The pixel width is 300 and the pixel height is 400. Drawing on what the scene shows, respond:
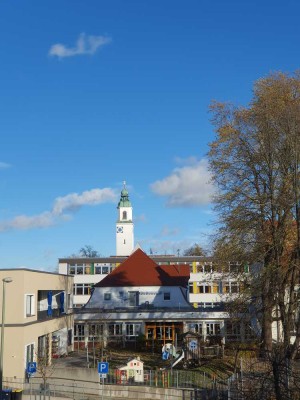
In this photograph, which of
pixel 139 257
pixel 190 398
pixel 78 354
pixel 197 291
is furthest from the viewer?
pixel 197 291

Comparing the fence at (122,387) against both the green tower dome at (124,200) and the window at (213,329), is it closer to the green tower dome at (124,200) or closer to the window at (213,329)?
the window at (213,329)

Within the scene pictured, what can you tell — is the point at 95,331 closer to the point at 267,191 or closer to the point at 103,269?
the point at 267,191

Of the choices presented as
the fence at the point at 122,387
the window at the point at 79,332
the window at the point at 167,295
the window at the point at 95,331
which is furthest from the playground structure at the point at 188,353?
the window at the point at 167,295

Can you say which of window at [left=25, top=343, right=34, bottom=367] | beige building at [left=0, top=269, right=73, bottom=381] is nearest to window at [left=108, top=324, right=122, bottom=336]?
beige building at [left=0, top=269, right=73, bottom=381]

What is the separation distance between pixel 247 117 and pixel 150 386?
1608 cm

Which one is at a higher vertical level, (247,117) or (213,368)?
(247,117)

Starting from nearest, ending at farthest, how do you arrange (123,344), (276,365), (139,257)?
(276,365) → (123,344) → (139,257)

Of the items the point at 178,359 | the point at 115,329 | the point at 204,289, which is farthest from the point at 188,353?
the point at 204,289

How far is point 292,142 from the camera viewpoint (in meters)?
29.3

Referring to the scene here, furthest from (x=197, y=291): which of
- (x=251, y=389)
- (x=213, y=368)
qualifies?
(x=251, y=389)

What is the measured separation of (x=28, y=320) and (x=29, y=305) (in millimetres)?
974

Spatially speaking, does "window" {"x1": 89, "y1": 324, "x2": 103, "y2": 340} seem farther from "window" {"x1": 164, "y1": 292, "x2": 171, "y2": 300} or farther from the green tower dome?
the green tower dome

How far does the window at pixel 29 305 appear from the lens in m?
33.1

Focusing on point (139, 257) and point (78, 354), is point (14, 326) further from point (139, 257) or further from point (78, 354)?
point (139, 257)
